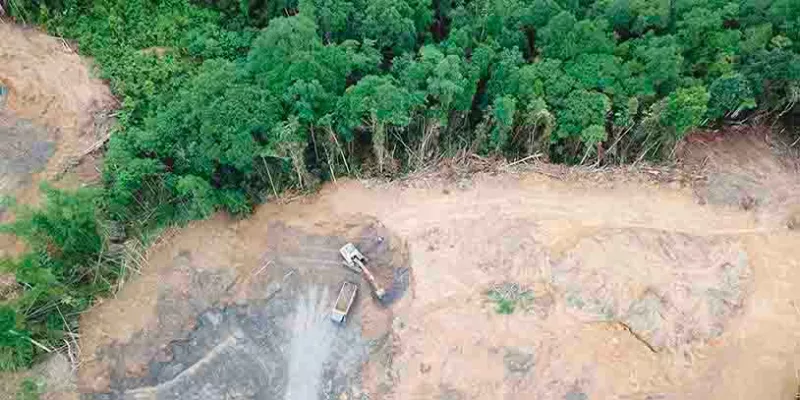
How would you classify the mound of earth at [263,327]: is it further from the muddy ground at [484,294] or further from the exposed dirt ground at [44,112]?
the exposed dirt ground at [44,112]

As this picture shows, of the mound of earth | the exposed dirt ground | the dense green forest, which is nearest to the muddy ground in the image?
the mound of earth

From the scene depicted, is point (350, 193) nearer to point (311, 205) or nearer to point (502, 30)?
point (311, 205)

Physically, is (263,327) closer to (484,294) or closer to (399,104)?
(484,294)

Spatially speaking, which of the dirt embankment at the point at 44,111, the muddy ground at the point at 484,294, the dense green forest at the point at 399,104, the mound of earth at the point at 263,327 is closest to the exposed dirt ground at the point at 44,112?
the dirt embankment at the point at 44,111

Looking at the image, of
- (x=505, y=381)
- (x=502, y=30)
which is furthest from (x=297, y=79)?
(x=505, y=381)

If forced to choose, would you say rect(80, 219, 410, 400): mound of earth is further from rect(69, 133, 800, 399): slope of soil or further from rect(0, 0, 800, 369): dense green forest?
rect(0, 0, 800, 369): dense green forest
